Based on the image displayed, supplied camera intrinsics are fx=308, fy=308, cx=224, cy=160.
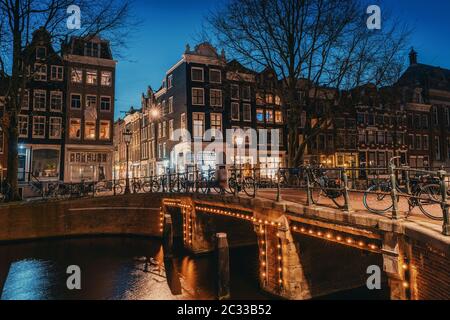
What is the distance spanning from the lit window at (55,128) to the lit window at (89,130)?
2293mm

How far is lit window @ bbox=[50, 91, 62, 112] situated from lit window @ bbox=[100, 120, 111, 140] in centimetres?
411

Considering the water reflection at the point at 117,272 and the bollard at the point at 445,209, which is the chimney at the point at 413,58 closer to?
the water reflection at the point at 117,272

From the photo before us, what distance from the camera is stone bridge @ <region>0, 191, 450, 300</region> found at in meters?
5.81

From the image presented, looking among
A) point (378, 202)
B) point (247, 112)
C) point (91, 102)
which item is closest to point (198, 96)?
point (247, 112)

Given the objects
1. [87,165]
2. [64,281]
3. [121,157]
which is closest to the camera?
[64,281]

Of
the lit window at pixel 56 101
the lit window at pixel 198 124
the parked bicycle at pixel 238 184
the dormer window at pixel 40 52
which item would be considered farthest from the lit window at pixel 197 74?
the parked bicycle at pixel 238 184

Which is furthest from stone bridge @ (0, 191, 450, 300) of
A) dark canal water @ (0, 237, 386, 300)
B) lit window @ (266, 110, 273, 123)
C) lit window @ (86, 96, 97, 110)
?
lit window @ (266, 110, 273, 123)

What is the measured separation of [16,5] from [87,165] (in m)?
15.8

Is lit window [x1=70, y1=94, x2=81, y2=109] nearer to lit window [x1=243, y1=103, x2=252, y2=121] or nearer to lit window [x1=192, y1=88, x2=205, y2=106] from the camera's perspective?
lit window [x1=192, y1=88, x2=205, y2=106]

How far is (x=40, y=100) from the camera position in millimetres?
29219
